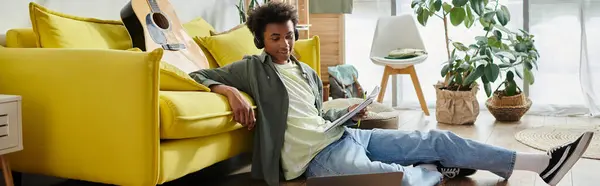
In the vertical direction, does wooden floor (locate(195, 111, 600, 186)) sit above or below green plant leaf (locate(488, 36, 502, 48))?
below

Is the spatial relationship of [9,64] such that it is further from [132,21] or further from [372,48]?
[372,48]

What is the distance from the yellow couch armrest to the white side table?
0.14 m

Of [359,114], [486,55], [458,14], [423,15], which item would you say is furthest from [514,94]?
[359,114]

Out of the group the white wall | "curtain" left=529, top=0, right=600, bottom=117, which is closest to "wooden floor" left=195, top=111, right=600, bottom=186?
"curtain" left=529, top=0, right=600, bottom=117

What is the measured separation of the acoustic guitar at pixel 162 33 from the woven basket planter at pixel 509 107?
233cm

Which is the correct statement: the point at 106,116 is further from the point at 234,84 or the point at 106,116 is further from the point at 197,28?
the point at 197,28

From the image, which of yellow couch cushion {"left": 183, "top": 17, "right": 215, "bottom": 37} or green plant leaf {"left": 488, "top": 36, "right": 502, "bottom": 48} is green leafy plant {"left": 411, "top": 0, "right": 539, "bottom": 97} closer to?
green plant leaf {"left": 488, "top": 36, "right": 502, "bottom": 48}

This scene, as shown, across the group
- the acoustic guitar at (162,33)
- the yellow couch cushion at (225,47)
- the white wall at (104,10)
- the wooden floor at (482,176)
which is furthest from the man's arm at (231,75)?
the white wall at (104,10)

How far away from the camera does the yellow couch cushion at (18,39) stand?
7.19ft

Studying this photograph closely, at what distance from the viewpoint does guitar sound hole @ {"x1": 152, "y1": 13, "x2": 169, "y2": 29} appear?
265cm

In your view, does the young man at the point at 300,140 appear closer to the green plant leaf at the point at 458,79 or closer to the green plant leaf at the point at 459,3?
the green plant leaf at the point at 458,79

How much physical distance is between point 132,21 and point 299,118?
2.58 ft

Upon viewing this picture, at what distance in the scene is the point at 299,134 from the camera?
223 cm

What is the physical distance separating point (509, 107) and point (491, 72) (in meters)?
0.33
